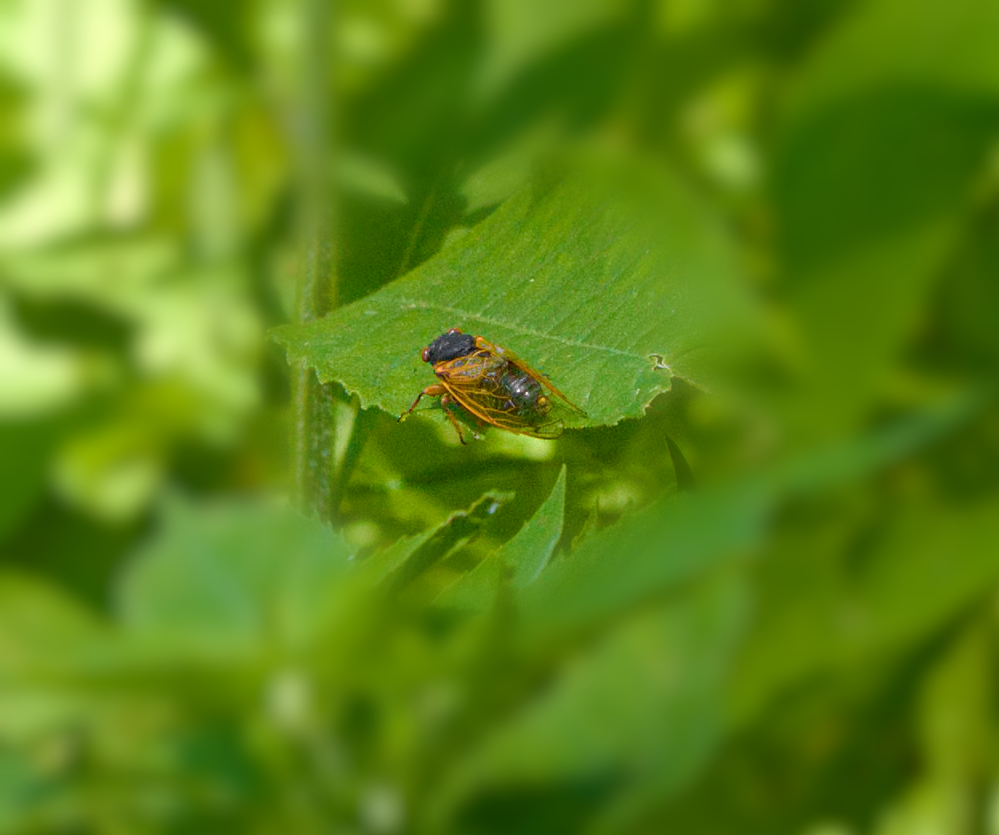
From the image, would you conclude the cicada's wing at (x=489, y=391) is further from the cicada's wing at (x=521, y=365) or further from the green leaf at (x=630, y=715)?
the green leaf at (x=630, y=715)

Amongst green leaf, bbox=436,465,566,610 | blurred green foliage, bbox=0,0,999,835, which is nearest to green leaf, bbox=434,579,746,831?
blurred green foliage, bbox=0,0,999,835

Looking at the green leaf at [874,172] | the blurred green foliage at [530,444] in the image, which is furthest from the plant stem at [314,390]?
the green leaf at [874,172]

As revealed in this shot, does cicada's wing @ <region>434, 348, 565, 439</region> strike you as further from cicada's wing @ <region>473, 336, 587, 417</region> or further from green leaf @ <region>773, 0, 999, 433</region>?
green leaf @ <region>773, 0, 999, 433</region>

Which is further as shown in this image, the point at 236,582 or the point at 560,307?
the point at 236,582

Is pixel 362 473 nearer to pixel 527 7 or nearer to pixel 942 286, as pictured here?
pixel 527 7

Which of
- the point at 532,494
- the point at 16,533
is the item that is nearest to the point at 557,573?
the point at 532,494

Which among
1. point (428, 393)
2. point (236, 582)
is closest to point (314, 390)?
point (428, 393)

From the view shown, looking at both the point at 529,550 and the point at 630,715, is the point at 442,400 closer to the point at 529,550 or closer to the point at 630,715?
the point at 529,550
